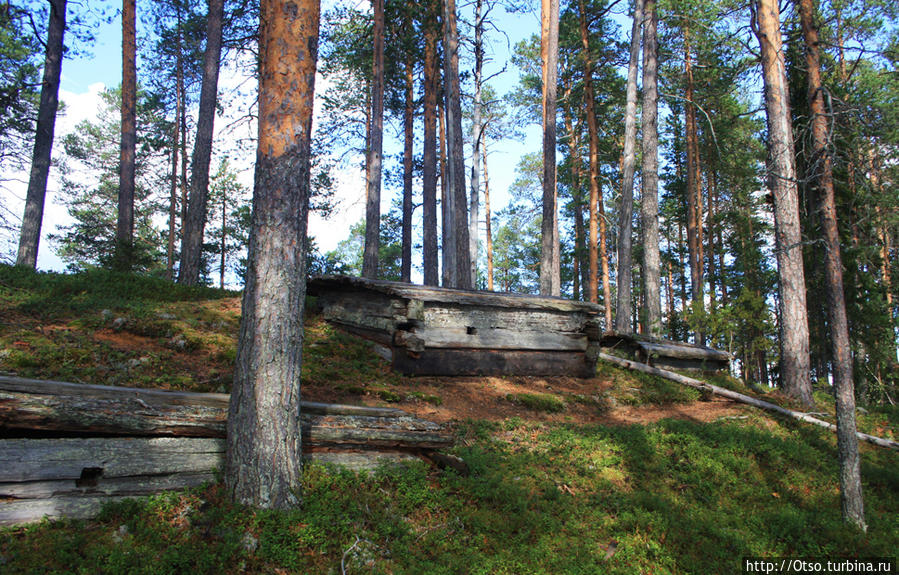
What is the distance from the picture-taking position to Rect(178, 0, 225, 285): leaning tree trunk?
12695 millimetres

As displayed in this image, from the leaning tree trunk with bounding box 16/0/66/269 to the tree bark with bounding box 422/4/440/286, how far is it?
39.3ft

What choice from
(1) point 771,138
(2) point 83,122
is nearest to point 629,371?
(1) point 771,138

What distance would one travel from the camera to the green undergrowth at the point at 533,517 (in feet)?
11.7

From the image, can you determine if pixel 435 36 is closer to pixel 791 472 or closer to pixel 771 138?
pixel 771 138

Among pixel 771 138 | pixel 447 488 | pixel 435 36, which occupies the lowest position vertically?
pixel 447 488

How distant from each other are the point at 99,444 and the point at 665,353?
1114 centimetres

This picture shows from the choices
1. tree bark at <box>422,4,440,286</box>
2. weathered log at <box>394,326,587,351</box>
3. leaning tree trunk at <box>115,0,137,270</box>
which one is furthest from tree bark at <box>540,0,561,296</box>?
leaning tree trunk at <box>115,0,137,270</box>

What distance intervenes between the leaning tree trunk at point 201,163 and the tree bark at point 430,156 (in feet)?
27.4

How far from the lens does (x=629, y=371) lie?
11398 millimetres

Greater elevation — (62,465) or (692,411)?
(62,465)

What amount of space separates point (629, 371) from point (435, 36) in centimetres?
1596

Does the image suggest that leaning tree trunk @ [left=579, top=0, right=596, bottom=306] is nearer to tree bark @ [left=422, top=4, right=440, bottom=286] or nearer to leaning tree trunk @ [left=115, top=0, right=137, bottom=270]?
tree bark @ [left=422, top=4, right=440, bottom=286]

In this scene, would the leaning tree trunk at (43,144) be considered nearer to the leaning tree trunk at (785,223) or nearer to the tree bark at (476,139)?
the tree bark at (476,139)

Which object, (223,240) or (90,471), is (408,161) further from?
(90,471)
